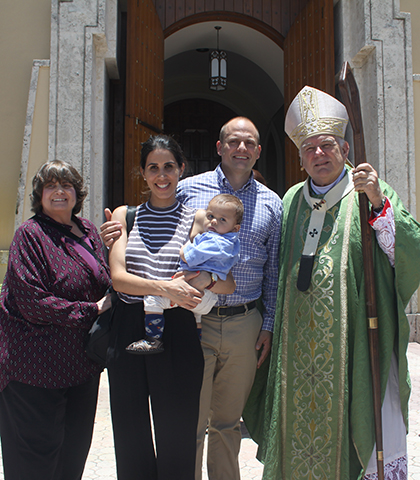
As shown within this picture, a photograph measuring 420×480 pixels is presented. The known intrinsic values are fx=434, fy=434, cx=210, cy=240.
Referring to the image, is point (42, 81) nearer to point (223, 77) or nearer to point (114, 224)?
point (223, 77)

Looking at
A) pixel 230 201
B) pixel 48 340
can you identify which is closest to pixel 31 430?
pixel 48 340

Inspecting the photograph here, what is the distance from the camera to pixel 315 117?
2291mm

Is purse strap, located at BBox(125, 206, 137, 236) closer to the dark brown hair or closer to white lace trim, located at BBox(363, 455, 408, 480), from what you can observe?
the dark brown hair

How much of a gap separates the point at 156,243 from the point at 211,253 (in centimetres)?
27

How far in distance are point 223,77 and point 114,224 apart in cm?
537

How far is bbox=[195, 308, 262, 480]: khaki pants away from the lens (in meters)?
2.21

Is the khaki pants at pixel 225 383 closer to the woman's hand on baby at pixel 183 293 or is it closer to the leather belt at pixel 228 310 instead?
the leather belt at pixel 228 310

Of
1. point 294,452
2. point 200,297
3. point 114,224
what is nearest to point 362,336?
point 294,452

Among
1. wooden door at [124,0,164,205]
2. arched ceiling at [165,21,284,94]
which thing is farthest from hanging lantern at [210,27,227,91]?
wooden door at [124,0,164,205]

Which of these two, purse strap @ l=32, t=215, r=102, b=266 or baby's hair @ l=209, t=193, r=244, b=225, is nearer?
baby's hair @ l=209, t=193, r=244, b=225

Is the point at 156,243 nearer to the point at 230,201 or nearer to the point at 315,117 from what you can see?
the point at 230,201

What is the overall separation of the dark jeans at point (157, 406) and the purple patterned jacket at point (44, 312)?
26 cm

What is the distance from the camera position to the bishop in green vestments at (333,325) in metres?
2.03

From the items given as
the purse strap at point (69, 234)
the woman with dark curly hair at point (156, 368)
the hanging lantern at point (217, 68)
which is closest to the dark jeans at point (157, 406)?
the woman with dark curly hair at point (156, 368)
